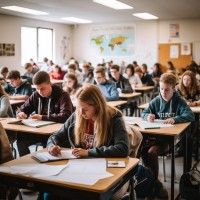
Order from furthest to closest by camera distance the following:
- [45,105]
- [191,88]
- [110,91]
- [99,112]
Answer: [110,91] < [191,88] < [45,105] < [99,112]

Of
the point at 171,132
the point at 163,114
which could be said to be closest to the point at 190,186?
the point at 171,132

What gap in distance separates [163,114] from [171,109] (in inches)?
4.2

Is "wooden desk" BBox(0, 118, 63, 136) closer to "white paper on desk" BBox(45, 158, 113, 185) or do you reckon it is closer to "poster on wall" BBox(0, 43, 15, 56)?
"white paper on desk" BBox(45, 158, 113, 185)

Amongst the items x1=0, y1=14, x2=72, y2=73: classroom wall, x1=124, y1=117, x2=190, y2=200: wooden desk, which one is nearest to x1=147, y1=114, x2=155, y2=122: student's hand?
x1=124, y1=117, x2=190, y2=200: wooden desk

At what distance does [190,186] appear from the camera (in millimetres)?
3008

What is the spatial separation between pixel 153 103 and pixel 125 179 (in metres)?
1.95

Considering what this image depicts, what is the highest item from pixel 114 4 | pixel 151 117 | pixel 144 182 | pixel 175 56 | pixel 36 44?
pixel 114 4

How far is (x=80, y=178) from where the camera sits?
185 centimetres

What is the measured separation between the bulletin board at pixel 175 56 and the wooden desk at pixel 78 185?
11.2 meters

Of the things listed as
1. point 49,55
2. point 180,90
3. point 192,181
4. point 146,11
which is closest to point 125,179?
point 192,181

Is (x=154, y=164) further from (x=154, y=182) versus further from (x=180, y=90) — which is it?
(x=180, y=90)

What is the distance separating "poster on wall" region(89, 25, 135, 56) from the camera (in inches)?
531

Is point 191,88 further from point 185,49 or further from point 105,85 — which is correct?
point 185,49

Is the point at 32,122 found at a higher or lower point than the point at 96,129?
lower
